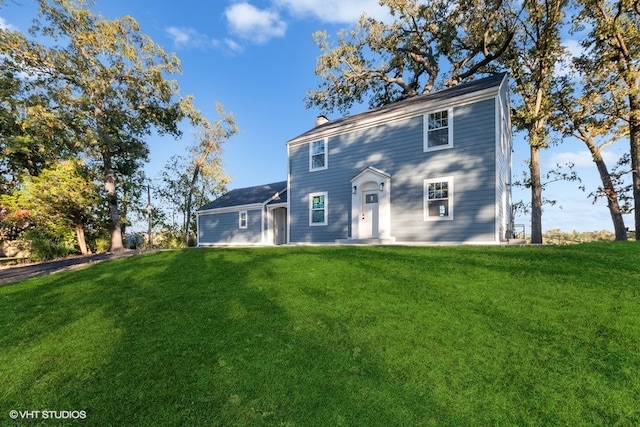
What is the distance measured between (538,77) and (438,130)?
5.88 meters

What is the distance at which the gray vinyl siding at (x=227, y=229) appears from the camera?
748 inches

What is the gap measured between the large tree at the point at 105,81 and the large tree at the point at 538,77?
19.1 m

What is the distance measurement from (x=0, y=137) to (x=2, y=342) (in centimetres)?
1941

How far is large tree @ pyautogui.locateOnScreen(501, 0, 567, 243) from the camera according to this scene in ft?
39.4

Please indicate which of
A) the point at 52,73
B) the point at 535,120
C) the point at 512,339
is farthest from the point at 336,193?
the point at 52,73

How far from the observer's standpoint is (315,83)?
70.7ft

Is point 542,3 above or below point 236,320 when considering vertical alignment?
above

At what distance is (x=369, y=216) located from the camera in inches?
484

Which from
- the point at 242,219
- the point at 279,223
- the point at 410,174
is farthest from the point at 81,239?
the point at 410,174

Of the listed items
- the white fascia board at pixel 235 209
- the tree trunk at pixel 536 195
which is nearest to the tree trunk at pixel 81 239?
Answer: the white fascia board at pixel 235 209

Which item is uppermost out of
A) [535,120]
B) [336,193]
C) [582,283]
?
[535,120]

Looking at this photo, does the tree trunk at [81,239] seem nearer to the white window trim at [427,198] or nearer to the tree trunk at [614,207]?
the white window trim at [427,198]

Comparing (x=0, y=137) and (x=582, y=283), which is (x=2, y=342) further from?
(x=0, y=137)

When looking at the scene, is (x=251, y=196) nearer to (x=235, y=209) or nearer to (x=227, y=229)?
(x=235, y=209)
